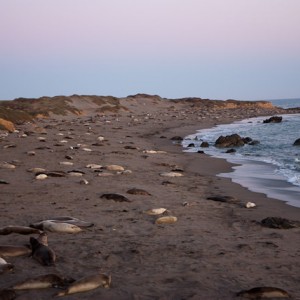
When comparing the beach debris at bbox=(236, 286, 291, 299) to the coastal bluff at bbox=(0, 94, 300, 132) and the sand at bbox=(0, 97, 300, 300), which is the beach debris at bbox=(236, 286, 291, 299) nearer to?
the sand at bbox=(0, 97, 300, 300)

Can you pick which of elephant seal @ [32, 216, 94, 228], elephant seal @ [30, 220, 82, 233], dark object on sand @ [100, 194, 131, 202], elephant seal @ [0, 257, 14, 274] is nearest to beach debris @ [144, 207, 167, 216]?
dark object on sand @ [100, 194, 131, 202]

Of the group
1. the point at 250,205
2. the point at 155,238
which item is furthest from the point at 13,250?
the point at 250,205

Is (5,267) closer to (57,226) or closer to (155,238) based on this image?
(57,226)

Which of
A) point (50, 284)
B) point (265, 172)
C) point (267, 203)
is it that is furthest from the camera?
point (265, 172)

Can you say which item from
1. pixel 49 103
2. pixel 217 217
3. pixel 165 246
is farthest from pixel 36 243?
pixel 49 103

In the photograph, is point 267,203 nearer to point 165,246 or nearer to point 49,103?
point 165,246

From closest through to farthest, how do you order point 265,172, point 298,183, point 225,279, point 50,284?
point 50,284 < point 225,279 < point 298,183 < point 265,172

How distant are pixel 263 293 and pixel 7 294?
206 cm

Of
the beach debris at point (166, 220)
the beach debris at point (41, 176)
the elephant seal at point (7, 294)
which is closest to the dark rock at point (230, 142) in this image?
the beach debris at point (41, 176)

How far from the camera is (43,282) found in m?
3.70

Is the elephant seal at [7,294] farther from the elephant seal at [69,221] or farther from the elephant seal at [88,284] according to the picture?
the elephant seal at [69,221]

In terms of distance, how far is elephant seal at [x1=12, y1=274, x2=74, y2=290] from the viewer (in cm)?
365

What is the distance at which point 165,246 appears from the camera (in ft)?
16.6

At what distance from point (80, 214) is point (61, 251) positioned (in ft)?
5.94
